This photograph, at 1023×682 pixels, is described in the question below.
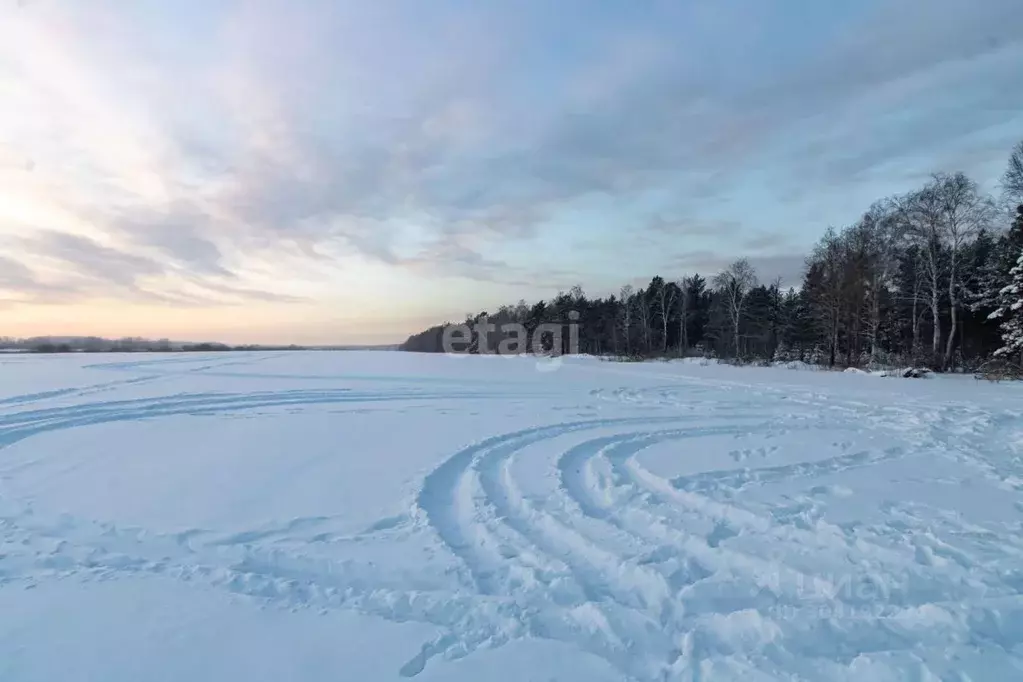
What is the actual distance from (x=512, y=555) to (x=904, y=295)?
114ft

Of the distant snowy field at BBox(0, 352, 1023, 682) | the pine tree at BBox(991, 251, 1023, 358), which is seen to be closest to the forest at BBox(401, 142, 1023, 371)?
the pine tree at BBox(991, 251, 1023, 358)

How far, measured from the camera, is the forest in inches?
832

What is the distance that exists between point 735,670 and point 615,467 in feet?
11.8

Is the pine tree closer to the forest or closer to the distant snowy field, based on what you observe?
the forest

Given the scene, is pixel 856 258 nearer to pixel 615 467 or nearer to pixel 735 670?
pixel 615 467

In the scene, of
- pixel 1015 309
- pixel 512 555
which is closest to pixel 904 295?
pixel 1015 309

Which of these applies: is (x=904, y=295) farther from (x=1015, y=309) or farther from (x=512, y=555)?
(x=512, y=555)

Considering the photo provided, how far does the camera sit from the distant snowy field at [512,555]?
2.50 m

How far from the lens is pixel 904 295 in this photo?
2995 centimetres

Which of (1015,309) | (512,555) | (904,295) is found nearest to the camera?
(512,555)

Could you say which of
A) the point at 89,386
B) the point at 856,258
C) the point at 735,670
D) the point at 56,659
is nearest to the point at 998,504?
the point at 735,670

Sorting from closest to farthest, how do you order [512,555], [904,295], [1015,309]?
[512,555] → [1015,309] → [904,295]

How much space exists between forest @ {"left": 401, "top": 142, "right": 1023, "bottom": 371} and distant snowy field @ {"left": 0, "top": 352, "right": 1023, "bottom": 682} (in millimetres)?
17651

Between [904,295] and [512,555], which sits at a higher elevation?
[904,295]
